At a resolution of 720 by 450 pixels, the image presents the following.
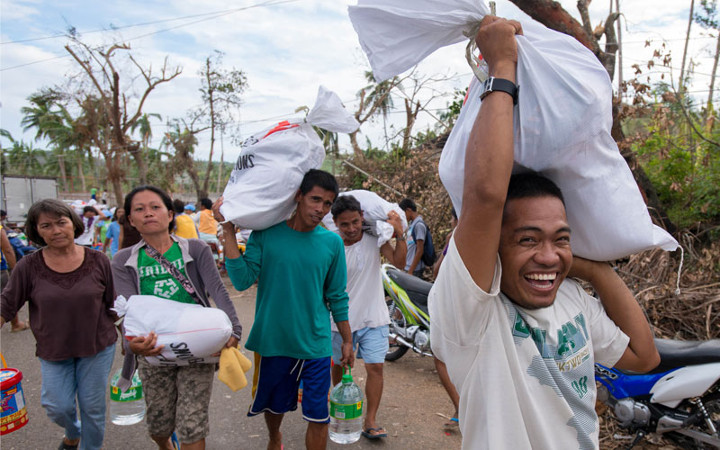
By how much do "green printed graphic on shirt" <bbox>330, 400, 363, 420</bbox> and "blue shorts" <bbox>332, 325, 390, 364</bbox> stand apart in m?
0.50

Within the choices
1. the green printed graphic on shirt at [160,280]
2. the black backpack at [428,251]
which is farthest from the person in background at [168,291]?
the black backpack at [428,251]

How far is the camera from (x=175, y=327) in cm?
275

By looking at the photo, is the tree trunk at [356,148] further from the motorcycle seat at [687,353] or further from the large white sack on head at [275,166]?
the motorcycle seat at [687,353]

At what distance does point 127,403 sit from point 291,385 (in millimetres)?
1370

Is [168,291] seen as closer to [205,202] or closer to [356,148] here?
[205,202]

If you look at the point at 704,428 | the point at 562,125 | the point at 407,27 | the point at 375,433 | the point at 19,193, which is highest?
the point at 407,27

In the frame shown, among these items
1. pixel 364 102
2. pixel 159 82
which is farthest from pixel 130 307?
pixel 159 82

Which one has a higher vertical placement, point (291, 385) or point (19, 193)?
point (19, 193)

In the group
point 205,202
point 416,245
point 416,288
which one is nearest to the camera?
point 416,288

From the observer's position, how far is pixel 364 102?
15078 millimetres

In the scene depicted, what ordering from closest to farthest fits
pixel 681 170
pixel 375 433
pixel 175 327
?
pixel 175 327 → pixel 375 433 → pixel 681 170

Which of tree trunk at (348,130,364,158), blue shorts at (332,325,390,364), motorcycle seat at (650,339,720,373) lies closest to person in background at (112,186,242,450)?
blue shorts at (332,325,390,364)

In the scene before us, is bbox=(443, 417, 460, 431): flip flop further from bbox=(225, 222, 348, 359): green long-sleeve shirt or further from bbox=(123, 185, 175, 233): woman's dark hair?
bbox=(123, 185, 175, 233): woman's dark hair

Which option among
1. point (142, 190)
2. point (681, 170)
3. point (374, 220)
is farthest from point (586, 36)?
point (142, 190)
